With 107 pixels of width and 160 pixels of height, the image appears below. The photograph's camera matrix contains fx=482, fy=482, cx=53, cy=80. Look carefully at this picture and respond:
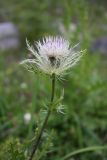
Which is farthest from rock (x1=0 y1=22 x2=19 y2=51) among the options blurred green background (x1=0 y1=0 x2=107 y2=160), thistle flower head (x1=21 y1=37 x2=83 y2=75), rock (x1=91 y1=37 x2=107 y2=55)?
thistle flower head (x1=21 y1=37 x2=83 y2=75)

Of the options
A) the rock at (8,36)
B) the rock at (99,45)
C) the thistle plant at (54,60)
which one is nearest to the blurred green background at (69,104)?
the thistle plant at (54,60)

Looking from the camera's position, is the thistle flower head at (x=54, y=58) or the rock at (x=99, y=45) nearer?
the thistle flower head at (x=54, y=58)

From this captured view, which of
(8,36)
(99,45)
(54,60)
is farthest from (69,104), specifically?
(99,45)

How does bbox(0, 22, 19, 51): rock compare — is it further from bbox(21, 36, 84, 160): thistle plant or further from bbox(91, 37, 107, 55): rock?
bbox(21, 36, 84, 160): thistle plant

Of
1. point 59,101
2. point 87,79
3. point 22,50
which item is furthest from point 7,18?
point 59,101

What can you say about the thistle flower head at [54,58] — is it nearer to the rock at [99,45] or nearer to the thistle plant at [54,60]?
the thistle plant at [54,60]

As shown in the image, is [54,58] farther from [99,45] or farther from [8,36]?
[99,45]

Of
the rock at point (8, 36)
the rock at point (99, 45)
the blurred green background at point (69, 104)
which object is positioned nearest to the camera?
the blurred green background at point (69, 104)

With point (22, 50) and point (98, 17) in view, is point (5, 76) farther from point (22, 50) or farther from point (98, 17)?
point (98, 17)
